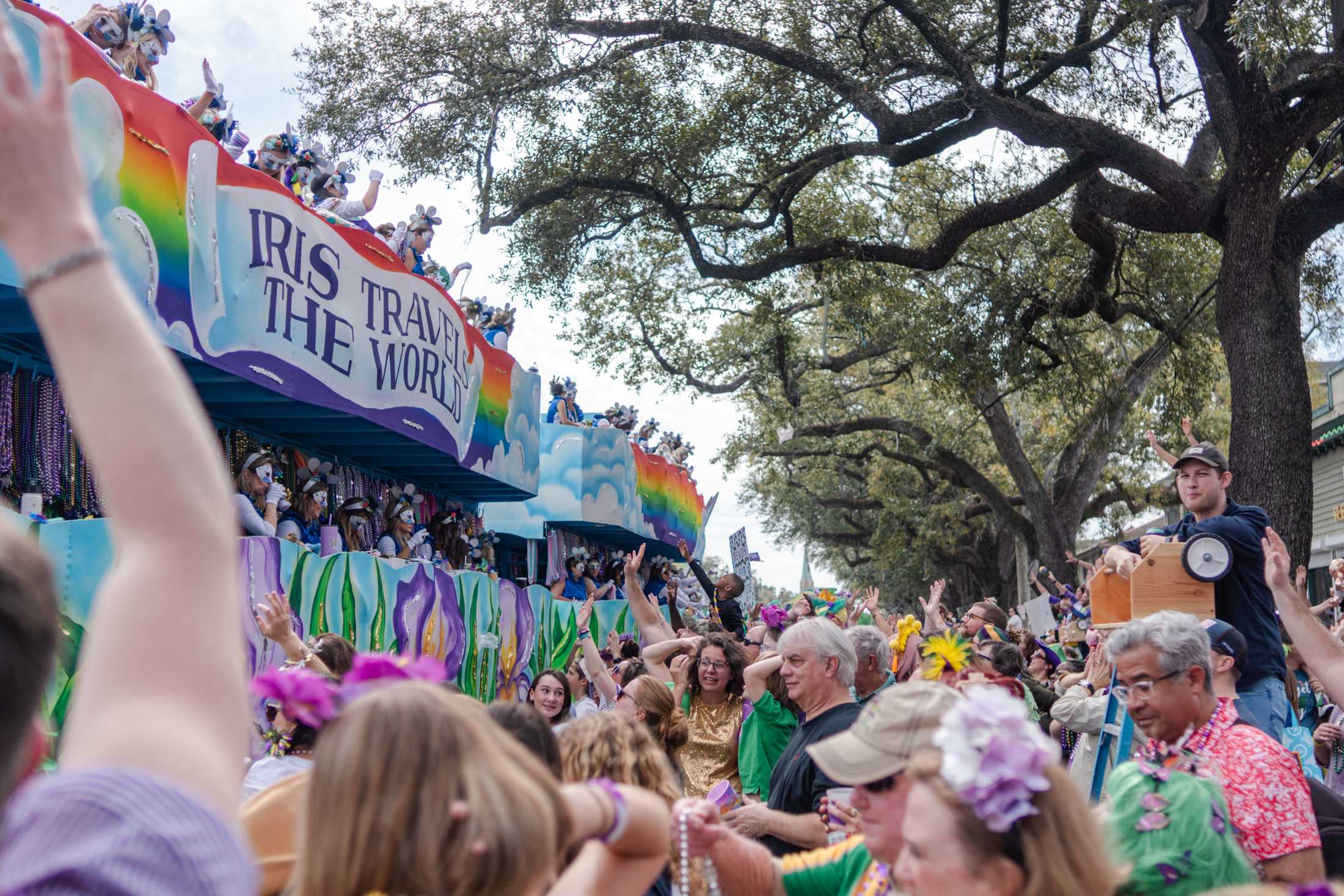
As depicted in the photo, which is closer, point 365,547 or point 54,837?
point 54,837

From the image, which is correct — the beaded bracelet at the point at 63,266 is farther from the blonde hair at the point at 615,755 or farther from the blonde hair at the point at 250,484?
the blonde hair at the point at 250,484

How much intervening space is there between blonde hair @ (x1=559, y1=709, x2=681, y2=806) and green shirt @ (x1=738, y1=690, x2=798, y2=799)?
A: 221 cm

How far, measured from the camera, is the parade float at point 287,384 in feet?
22.0

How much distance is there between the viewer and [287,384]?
27.8 feet

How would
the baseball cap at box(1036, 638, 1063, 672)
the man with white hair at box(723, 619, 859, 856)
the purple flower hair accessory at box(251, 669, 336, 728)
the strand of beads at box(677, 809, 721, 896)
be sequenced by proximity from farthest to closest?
1. the baseball cap at box(1036, 638, 1063, 672)
2. the man with white hair at box(723, 619, 859, 856)
3. the strand of beads at box(677, 809, 721, 896)
4. the purple flower hair accessory at box(251, 669, 336, 728)

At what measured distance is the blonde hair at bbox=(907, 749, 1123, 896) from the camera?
223cm

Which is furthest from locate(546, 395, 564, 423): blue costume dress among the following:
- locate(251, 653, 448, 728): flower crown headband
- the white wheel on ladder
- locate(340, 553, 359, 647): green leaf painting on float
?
locate(251, 653, 448, 728): flower crown headband

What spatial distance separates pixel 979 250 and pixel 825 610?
791 centimetres

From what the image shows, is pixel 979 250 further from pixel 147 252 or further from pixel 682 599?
pixel 147 252

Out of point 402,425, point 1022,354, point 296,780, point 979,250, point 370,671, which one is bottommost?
point 296,780

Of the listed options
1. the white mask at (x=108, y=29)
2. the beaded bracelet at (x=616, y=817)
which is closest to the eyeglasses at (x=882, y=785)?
the beaded bracelet at (x=616, y=817)

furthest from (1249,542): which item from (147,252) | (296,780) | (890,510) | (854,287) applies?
(890,510)

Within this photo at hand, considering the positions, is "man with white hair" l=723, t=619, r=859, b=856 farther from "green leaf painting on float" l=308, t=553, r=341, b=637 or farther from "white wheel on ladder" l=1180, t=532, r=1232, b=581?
"green leaf painting on float" l=308, t=553, r=341, b=637

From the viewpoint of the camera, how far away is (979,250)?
17828mm
